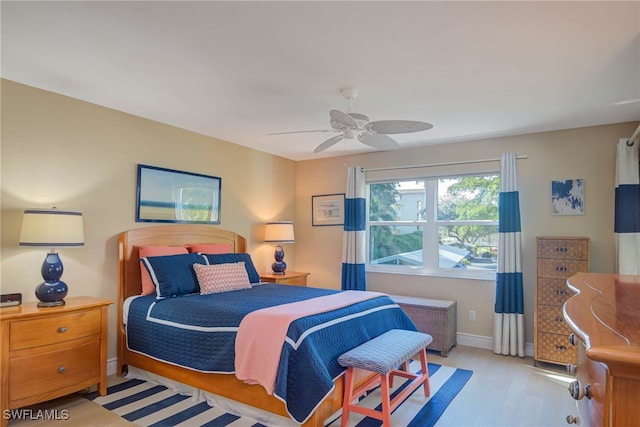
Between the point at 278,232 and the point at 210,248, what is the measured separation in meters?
1.07

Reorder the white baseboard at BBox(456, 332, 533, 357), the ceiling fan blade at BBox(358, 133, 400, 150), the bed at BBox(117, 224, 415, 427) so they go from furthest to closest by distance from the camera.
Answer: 1. the white baseboard at BBox(456, 332, 533, 357)
2. the ceiling fan blade at BBox(358, 133, 400, 150)
3. the bed at BBox(117, 224, 415, 427)

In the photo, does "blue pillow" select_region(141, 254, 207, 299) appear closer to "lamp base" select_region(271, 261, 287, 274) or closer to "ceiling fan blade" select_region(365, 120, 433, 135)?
"lamp base" select_region(271, 261, 287, 274)

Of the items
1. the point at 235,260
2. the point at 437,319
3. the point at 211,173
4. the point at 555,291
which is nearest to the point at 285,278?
the point at 235,260

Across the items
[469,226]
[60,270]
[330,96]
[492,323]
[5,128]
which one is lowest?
[492,323]

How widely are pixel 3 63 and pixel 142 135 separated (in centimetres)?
123

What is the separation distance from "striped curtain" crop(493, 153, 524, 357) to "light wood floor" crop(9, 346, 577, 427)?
27cm

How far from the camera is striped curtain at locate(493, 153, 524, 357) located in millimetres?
3863

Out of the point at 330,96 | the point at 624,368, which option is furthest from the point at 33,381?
the point at 624,368

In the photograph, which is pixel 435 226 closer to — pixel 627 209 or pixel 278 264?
pixel 627 209

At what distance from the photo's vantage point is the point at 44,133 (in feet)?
9.61

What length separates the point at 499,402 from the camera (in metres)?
2.79

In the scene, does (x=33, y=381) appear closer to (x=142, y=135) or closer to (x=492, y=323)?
(x=142, y=135)

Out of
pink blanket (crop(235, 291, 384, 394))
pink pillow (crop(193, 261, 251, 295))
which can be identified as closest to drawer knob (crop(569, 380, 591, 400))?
pink blanket (crop(235, 291, 384, 394))

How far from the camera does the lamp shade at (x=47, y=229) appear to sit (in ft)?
8.34
